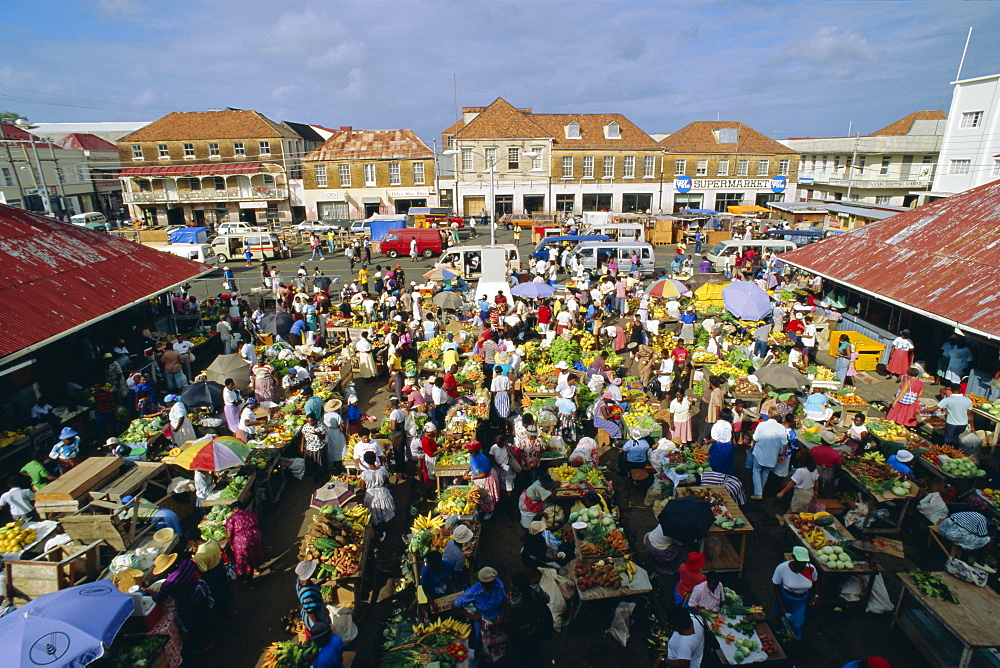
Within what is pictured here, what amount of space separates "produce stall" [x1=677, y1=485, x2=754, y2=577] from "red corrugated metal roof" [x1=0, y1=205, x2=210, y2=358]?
13.3m

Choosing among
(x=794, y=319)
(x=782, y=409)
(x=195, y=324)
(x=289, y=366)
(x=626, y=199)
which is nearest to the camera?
(x=782, y=409)

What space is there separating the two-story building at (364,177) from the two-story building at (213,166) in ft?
9.63

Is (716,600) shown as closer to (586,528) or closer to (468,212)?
(586,528)

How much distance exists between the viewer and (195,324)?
826 inches

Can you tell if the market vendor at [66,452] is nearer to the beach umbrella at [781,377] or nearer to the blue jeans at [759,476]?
the blue jeans at [759,476]

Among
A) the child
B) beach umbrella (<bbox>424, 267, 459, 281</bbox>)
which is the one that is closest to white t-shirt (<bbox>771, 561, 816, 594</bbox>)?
the child

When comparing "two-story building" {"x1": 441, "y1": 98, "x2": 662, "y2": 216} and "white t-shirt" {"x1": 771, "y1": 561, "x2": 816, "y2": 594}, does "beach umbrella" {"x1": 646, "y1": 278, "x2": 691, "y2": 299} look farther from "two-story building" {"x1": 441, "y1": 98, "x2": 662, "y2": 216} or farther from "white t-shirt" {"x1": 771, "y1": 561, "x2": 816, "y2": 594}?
"two-story building" {"x1": 441, "y1": 98, "x2": 662, "y2": 216}

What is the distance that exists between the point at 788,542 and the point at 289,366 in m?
13.2

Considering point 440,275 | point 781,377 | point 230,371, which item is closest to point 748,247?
point 440,275

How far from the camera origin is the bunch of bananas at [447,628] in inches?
267

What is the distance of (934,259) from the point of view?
15328 millimetres

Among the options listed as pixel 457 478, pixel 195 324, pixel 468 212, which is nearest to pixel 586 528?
pixel 457 478

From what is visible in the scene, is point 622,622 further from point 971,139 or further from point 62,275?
point 971,139

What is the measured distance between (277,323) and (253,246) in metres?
21.4
